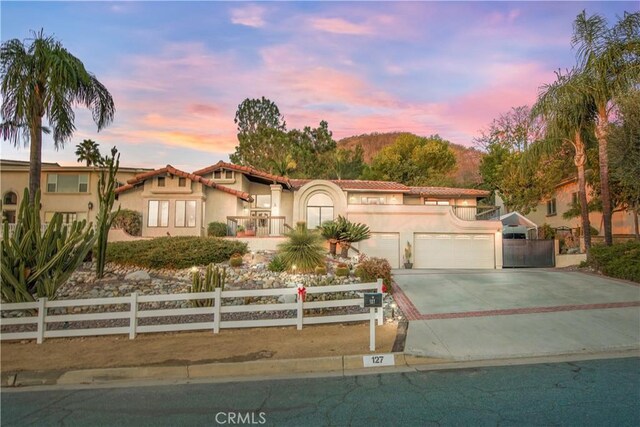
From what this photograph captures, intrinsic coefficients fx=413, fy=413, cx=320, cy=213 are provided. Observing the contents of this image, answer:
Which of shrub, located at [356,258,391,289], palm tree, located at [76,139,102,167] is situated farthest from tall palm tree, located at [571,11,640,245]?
palm tree, located at [76,139,102,167]

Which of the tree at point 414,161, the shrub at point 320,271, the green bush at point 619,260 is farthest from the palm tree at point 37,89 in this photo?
the tree at point 414,161

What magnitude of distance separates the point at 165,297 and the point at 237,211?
49.5 ft

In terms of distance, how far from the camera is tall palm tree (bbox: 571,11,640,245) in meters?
15.9

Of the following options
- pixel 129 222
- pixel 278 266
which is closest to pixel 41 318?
pixel 278 266

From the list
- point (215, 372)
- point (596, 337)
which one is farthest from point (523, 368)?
point (215, 372)

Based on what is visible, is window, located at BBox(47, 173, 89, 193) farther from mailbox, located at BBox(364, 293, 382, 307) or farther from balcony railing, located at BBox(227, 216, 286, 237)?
mailbox, located at BBox(364, 293, 382, 307)

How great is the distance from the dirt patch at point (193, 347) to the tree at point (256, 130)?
119 ft

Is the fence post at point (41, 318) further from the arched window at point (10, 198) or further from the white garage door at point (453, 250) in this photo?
the arched window at point (10, 198)

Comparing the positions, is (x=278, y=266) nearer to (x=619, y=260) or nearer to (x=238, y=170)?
(x=238, y=170)

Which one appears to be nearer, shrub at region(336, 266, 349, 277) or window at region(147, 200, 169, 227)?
shrub at region(336, 266, 349, 277)

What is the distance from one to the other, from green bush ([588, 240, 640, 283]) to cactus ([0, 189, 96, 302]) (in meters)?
17.8

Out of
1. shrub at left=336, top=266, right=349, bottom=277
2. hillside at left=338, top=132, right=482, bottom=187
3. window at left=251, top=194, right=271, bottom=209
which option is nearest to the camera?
shrub at left=336, top=266, right=349, bottom=277

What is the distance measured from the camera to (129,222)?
22000 millimetres

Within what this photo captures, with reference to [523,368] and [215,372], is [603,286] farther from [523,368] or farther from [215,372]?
[215,372]
